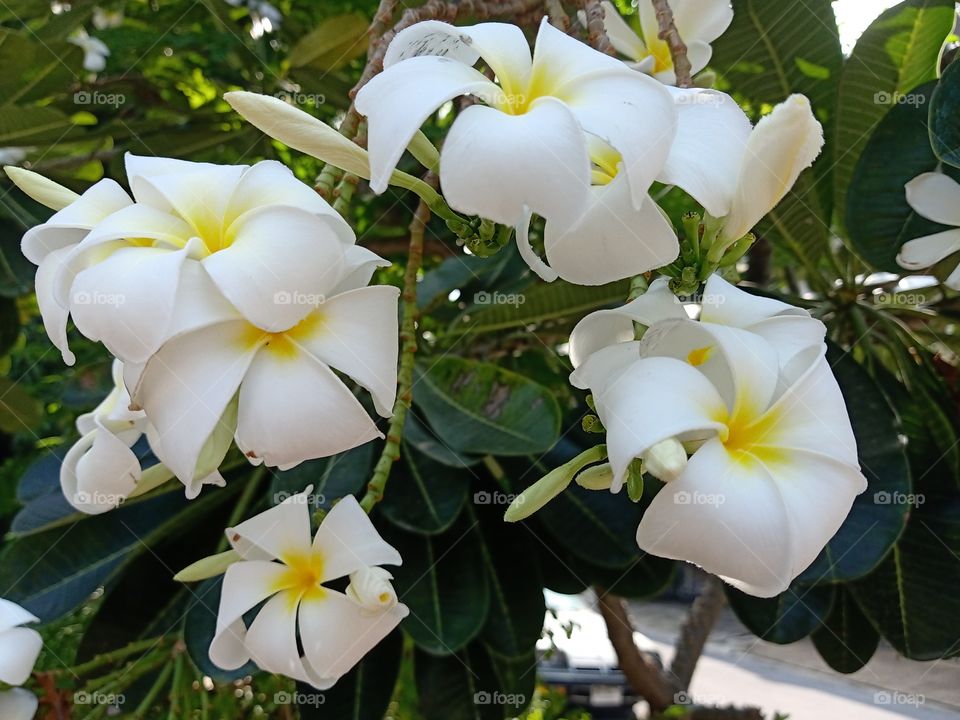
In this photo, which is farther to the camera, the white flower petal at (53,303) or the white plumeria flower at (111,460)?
the white plumeria flower at (111,460)

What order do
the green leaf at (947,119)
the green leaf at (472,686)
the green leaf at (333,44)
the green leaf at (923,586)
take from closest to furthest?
the green leaf at (947,119) < the green leaf at (923,586) < the green leaf at (472,686) < the green leaf at (333,44)

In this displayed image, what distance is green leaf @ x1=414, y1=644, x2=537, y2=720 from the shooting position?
3.26 feet

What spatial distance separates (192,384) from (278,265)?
64 mm

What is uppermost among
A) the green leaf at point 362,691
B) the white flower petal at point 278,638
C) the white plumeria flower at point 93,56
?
the white plumeria flower at point 93,56

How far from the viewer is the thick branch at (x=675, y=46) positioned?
0.45 meters

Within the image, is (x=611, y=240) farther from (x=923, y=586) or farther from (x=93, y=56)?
(x=93, y=56)

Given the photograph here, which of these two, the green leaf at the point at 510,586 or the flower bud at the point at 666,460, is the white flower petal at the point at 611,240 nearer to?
the flower bud at the point at 666,460


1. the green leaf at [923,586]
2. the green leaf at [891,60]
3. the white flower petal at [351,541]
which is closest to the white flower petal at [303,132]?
the white flower petal at [351,541]

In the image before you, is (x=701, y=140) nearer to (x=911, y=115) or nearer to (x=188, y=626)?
(x=911, y=115)

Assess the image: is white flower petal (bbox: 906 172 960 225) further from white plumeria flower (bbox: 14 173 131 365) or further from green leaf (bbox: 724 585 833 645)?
white plumeria flower (bbox: 14 173 131 365)

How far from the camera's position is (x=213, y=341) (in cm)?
35

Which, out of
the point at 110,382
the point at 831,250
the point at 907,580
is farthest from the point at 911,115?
the point at 110,382

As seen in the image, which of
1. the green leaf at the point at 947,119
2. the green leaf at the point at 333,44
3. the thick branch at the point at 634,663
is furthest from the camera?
the thick branch at the point at 634,663

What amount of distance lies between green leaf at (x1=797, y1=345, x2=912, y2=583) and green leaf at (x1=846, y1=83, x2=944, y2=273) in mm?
126
